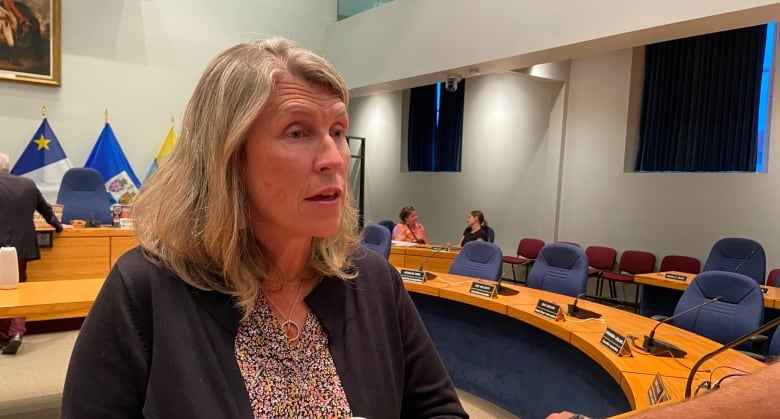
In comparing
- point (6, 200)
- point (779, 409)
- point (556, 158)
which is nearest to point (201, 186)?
point (779, 409)

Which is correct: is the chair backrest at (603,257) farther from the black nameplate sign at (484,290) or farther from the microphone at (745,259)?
the black nameplate sign at (484,290)

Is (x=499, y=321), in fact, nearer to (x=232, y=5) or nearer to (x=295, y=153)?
(x=295, y=153)

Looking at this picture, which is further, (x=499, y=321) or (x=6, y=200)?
(x=6, y=200)

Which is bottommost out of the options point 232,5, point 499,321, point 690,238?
point 499,321

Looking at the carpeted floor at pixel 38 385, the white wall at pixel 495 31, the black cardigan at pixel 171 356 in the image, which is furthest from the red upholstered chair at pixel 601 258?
the black cardigan at pixel 171 356

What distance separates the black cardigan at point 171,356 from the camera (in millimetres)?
721

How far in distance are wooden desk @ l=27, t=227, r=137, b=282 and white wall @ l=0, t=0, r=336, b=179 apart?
2.09 metres

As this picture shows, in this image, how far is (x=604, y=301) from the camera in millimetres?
6492

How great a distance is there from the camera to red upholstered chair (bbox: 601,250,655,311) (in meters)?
5.93

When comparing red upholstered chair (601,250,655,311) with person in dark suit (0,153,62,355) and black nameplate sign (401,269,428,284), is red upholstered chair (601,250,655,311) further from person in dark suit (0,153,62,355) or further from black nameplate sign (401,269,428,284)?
person in dark suit (0,153,62,355)

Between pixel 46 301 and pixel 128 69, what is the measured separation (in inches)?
208

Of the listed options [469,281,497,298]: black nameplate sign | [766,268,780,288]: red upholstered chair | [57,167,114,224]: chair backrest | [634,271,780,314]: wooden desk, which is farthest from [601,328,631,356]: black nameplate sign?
[57,167,114,224]: chair backrest

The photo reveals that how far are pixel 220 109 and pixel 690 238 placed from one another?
20.8 feet

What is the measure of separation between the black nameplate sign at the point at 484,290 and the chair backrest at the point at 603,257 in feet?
11.8
